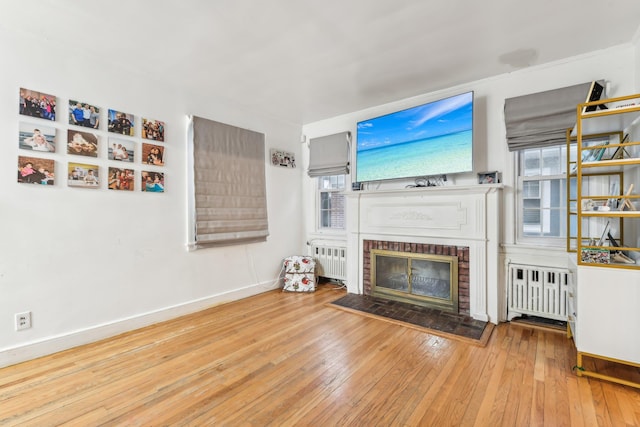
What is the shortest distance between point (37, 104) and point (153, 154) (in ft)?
2.98

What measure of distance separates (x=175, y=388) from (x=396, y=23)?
299cm

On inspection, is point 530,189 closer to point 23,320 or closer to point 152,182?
point 152,182

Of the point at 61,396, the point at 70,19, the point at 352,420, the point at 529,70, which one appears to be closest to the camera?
the point at 352,420

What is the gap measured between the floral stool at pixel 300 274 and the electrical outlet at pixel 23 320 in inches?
102

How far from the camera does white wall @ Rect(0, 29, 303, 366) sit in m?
2.23

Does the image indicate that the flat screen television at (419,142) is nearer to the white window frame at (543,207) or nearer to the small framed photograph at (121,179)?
the white window frame at (543,207)

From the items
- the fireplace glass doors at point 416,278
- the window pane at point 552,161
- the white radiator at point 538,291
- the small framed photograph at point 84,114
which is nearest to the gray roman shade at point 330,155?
the fireplace glass doors at point 416,278

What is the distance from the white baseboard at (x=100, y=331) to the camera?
2.24 meters

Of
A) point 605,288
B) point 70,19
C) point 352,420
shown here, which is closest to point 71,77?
point 70,19

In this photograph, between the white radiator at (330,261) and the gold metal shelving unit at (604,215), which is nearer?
the gold metal shelving unit at (604,215)

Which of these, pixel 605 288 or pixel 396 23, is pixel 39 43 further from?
pixel 605 288

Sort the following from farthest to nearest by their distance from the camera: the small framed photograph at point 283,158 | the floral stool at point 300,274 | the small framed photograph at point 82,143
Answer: the small framed photograph at point 283,158 < the floral stool at point 300,274 < the small framed photograph at point 82,143

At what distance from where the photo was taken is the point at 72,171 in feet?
8.18

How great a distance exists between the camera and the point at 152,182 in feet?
9.84
